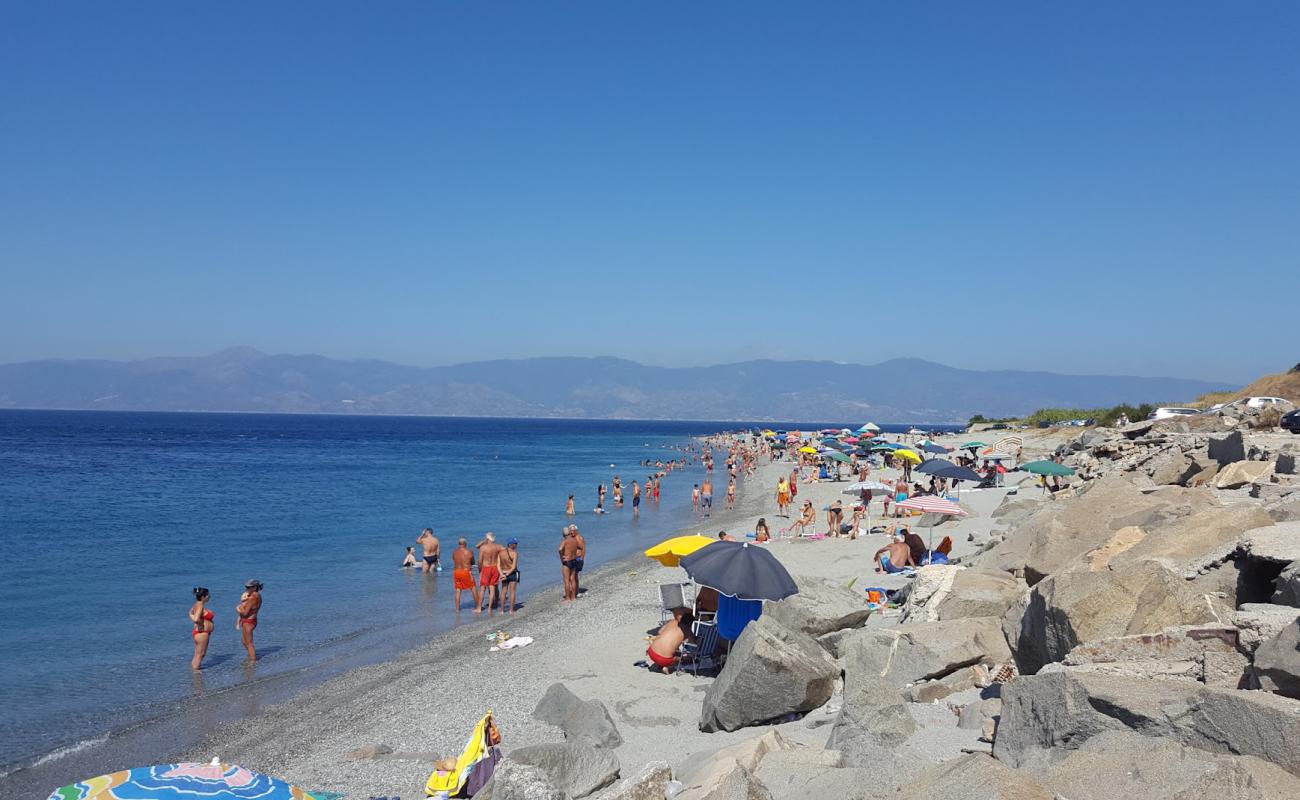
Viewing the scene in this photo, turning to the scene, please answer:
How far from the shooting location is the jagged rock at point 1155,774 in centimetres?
354

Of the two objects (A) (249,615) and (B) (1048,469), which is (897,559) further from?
(A) (249,615)

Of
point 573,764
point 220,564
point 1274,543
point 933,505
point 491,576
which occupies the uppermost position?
point 1274,543

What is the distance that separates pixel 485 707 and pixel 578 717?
81.2 inches

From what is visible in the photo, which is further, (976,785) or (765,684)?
(765,684)

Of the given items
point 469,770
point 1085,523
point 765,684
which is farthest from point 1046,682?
point 1085,523

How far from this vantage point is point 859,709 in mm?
5910

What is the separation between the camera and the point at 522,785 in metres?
5.88

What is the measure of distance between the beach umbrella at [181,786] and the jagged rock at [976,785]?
4.17 m

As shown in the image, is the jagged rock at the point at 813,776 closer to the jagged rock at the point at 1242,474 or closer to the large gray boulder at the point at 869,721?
the large gray boulder at the point at 869,721

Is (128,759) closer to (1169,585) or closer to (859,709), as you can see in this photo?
(859,709)

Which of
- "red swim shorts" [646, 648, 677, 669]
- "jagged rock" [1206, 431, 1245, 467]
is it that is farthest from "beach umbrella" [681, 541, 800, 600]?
"jagged rock" [1206, 431, 1245, 467]

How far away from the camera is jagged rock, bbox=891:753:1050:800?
3.79 metres

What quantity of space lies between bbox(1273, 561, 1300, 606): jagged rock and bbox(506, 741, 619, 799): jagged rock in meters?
4.95

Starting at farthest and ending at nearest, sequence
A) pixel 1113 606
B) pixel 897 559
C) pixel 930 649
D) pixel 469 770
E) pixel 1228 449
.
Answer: pixel 897 559, pixel 1228 449, pixel 930 649, pixel 469 770, pixel 1113 606
